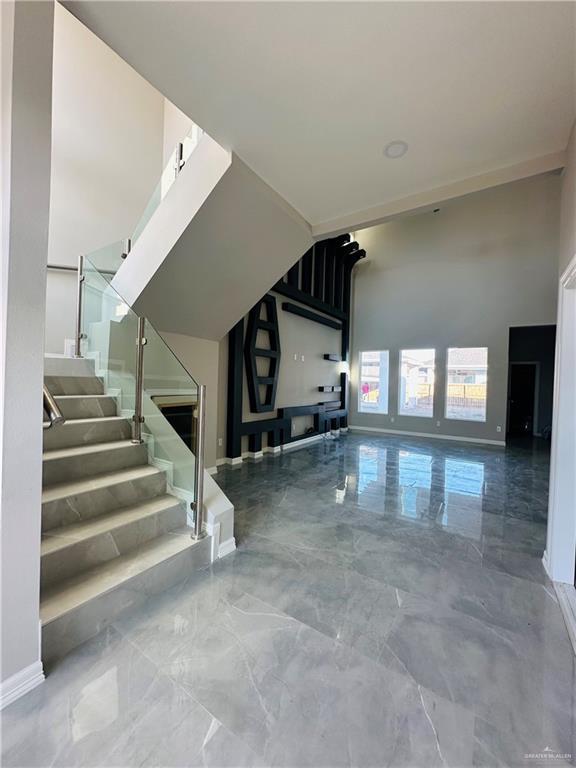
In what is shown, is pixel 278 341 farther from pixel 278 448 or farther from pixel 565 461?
pixel 565 461

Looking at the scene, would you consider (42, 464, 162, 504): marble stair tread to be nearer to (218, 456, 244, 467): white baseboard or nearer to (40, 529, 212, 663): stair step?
(40, 529, 212, 663): stair step

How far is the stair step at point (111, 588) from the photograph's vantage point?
1.59 metres

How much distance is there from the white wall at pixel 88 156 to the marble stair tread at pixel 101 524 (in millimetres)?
3383

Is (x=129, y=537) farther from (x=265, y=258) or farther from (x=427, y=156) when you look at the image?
(x=427, y=156)

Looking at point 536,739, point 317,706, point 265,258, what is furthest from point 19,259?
point 265,258

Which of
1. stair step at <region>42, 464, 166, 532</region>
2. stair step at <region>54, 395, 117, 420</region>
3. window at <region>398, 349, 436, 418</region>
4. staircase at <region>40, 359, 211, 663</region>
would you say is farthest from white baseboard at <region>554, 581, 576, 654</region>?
window at <region>398, 349, 436, 418</region>

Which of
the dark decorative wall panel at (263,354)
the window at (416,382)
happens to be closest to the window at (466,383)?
the window at (416,382)

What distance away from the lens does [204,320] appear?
462 cm

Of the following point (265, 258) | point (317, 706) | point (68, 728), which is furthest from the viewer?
point (265, 258)

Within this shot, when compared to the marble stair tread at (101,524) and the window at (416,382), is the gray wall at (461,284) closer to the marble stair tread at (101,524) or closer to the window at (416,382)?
the window at (416,382)

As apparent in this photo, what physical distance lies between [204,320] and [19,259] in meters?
3.31

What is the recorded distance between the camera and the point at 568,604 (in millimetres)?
2061

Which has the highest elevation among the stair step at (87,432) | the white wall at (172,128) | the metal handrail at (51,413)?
the white wall at (172,128)

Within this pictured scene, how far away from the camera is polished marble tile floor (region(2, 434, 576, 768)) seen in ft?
3.99
